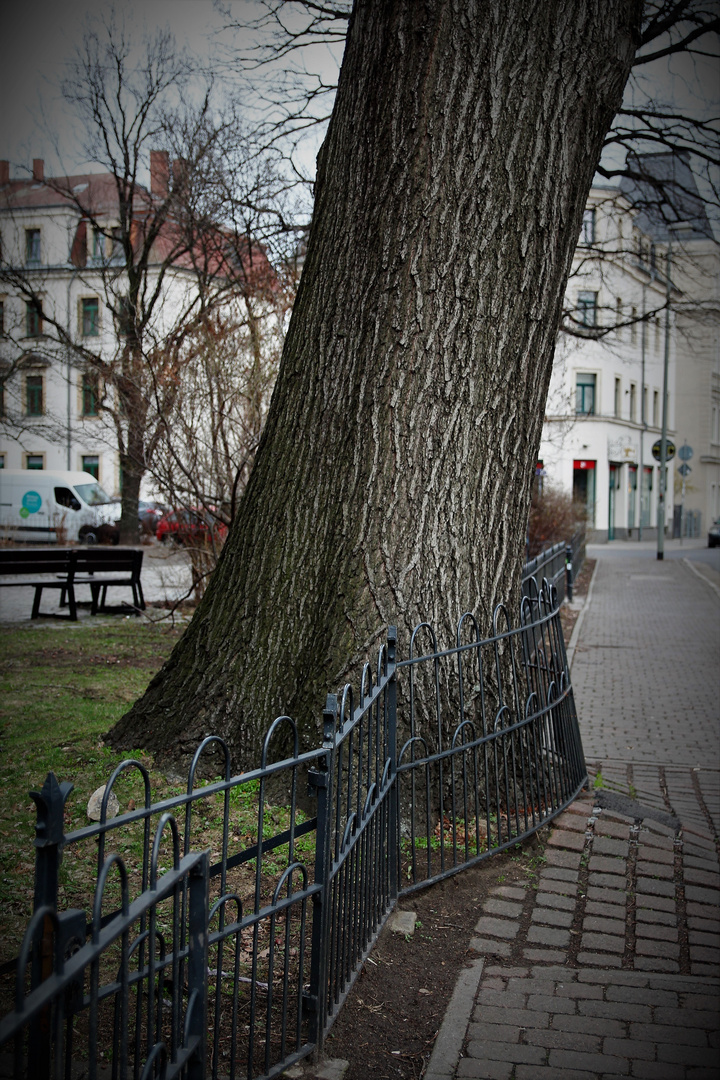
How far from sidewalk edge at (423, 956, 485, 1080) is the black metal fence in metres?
0.35

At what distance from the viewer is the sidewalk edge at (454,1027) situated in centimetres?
269

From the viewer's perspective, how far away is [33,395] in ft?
92.8

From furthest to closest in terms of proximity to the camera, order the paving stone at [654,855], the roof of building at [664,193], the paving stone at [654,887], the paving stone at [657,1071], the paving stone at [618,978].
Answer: the roof of building at [664,193]
the paving stone at [654,855]
the paving stone at [654,887]
the paving stone at [618,978]
the paving stone at [657,1071]

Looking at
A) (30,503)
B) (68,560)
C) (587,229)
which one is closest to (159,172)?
(68,560)

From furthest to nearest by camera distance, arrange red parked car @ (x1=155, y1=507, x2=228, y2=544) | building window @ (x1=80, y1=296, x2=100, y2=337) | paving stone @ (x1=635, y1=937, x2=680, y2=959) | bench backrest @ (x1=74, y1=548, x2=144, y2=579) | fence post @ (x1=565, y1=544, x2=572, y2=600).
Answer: building window @ (x1=80, y1=296, x2=100, y2=337) < fence post @ (x1=565, y1=544, x2=572, y2=600) < bench backrest @ (x1=74, y1=548, x2=144, y2=579) < red parked car @ (x1=155, y1=507, x2=228, y2=544) < paving stone @ (x1=635, y1=937, x2=680, y2=959)

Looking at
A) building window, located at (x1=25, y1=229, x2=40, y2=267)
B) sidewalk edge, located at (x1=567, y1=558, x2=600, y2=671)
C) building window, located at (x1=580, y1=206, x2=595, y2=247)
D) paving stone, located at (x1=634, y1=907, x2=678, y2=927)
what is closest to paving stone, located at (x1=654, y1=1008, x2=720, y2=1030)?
paving stone, located at (x1=634, y1=907, x2=678, y2=927)

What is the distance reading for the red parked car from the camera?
1020 centimetres

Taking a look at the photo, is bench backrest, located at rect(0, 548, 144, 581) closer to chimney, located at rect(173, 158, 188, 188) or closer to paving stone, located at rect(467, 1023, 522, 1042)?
chimney, located at rect(173, 158, 188, 188)

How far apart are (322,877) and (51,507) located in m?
29.0

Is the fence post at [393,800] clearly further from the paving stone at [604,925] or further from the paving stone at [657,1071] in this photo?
the paving stone at [657,1071]

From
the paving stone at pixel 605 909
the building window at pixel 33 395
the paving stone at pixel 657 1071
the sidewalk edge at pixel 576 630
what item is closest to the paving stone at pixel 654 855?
the paving stone at pixel 605 909

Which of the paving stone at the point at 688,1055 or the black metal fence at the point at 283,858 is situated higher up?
the black metal fence at the point at 283,858

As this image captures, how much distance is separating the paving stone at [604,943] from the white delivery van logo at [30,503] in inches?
1101

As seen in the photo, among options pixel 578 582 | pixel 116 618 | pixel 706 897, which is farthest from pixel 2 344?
pixel 706 897
